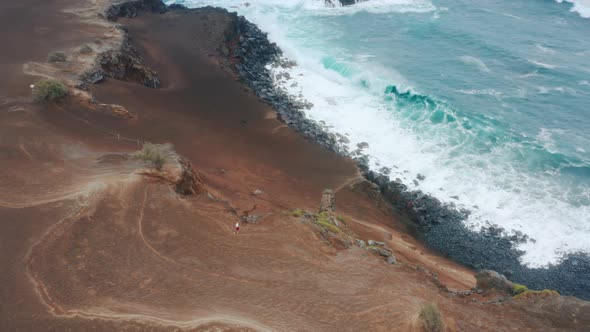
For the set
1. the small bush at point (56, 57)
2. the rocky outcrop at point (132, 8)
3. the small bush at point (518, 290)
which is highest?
the rocky outcrop at point (132, 8)

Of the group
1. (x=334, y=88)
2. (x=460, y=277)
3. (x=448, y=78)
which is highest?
(x=448, y=78)

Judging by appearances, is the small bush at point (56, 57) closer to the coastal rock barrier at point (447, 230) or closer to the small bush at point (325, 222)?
the coastal rock barrier at point (447, 230)

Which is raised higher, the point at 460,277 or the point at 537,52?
the point at 537,52

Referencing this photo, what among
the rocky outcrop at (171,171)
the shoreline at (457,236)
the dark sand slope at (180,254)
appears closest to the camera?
the dark sand slope at (180,254)

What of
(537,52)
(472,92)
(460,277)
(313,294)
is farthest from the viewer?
(537,52)

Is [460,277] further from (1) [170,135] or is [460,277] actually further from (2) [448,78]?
(2) [448,78]

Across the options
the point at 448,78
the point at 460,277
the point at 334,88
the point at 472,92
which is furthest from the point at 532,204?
the point at 334,88

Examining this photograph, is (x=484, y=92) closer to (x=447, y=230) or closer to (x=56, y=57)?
(x=447, y=230)

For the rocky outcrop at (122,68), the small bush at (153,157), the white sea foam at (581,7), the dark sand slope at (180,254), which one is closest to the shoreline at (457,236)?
the dark sand slope at (180,254)
